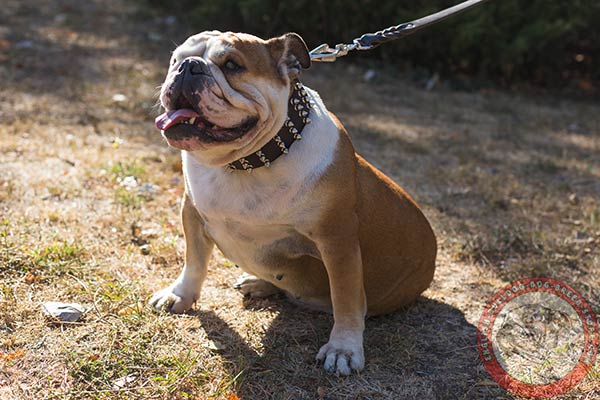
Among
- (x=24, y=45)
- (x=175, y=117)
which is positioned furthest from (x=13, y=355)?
(x=24, y=45)

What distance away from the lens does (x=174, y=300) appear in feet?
11.4

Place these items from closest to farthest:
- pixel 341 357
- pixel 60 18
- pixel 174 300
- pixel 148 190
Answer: pixel 341 357
pixel 174 300
pixel 148 190
pixel 60 18

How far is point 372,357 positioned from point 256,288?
2.65 feet

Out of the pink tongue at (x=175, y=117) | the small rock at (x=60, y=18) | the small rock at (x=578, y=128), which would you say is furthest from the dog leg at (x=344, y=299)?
the small rock at (x=60, y=18)

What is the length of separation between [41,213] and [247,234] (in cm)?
185

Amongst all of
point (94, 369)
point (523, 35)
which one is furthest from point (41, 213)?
point (523, 35)

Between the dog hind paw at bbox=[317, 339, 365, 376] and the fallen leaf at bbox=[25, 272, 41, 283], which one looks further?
the fallen leaf at bbox=[25, 272, 41, 283]

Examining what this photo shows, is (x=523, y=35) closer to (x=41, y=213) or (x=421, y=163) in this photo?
(x=421, y=163)

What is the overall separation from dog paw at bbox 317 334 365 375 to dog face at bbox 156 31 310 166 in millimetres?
973

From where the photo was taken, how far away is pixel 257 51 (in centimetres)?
287

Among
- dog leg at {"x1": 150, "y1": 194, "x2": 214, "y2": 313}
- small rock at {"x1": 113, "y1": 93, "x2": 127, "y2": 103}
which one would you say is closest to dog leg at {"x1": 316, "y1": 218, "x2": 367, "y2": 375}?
dog leg at {"x1": 150, "y1": 194, "x2": 214, "y2": 313}

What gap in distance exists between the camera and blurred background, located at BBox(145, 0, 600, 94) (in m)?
8.20

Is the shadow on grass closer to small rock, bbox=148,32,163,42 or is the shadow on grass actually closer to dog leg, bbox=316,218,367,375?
dog leg, bbox=316,218,367,375

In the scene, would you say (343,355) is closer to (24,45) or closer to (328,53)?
(328,53)
